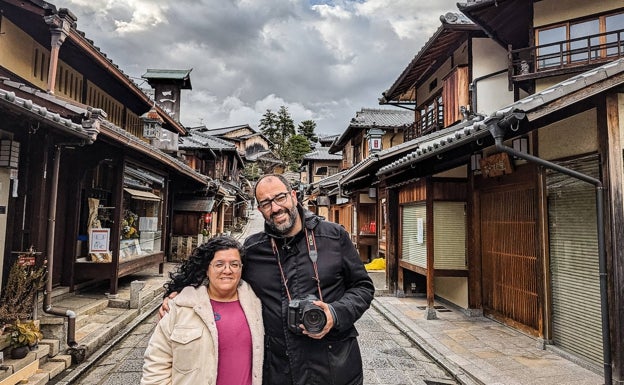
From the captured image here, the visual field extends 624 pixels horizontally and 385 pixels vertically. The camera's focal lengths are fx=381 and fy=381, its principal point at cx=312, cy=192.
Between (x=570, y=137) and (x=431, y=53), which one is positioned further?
(x=431, y=53)

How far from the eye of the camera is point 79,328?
693 cm

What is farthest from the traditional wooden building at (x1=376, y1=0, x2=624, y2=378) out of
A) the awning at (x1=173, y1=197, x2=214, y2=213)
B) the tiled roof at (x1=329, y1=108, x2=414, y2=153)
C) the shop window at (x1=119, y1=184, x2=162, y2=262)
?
the tiled roof at (x1=329, y1=108, x2=414, y2=153)

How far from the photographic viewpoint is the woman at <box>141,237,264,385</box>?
2.19 metres

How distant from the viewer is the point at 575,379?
16.8ft

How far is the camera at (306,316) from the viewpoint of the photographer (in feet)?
6.91

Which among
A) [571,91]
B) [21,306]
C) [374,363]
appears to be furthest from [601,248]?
[21,306]

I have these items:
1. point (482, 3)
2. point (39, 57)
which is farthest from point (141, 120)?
point (482, 3)

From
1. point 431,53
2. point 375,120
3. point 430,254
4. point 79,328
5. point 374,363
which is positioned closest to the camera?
point 374,363

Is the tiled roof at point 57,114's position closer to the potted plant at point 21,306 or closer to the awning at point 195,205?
the potted plant at point 21,306

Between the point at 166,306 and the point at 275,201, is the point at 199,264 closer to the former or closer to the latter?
the point at 166,306

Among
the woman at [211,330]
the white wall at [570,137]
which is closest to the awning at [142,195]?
the woman at [211,330]

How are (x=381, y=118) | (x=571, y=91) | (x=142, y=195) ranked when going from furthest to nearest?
(x=381, y=118)
(x=142, y=195)
(x=571, y=91)

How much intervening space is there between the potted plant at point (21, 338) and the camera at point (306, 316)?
4674 mm

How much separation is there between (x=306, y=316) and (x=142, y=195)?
410 inches
